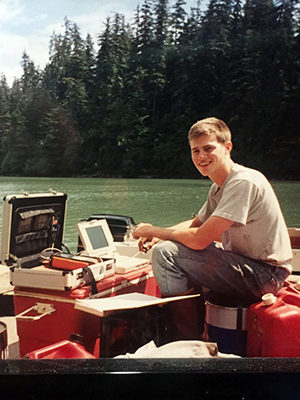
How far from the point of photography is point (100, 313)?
6.64 ft

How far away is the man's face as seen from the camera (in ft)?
7.67

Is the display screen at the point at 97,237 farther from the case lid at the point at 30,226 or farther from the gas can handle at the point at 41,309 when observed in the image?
the gas can handle at the point at 41,309

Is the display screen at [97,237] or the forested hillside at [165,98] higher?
the forested hillside at [165,98]

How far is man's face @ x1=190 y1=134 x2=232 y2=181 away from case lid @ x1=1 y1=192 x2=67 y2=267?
3.93 feet

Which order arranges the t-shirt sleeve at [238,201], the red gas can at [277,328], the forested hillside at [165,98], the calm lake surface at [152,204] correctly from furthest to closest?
1. the forested hillside at [165,98]
2. the calm lake surface at [152,204]
3. the t-shirt sleeve at [238,201]
4. the red gas can at [277,328]

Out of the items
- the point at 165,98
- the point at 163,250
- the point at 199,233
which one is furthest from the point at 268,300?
the point at 165,98

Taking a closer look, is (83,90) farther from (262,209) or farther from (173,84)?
(262,209)

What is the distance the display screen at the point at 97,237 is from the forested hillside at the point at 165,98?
39173 mm

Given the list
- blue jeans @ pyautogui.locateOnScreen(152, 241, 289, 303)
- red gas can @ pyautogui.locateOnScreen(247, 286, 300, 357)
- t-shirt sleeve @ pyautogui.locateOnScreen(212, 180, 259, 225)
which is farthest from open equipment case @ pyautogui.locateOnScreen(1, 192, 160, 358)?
t-shirt sleeve @ pyautogui.locateOnScreen(212, 180, 259, 225)

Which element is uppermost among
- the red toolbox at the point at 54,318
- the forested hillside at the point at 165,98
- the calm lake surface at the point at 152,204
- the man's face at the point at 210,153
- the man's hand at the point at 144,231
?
the forested hillside at the point at 165,98

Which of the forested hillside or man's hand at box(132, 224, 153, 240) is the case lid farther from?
the forested hillside

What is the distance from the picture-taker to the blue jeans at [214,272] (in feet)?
7.37

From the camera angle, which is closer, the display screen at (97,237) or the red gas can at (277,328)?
the red gas can at (277,328)

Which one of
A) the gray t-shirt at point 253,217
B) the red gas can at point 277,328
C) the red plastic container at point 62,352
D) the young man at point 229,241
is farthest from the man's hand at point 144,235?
the red plastic container at point 62,352
